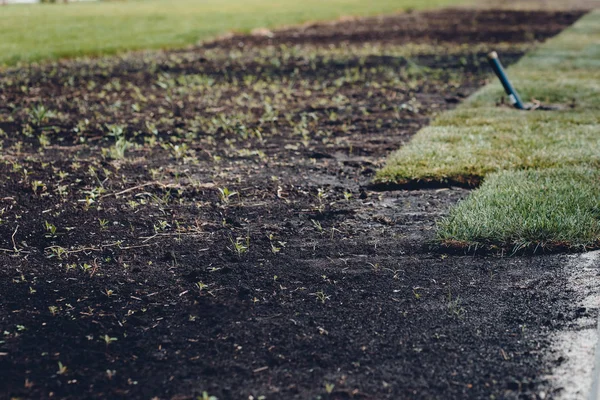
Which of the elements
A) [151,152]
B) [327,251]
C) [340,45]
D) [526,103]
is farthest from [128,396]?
[340,45]

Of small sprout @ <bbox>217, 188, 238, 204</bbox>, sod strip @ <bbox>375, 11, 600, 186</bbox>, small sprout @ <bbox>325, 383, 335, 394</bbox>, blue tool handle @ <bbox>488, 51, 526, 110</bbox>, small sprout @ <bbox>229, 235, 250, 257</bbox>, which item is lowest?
small sprout @ <bbox>325, 383, 335, 394</bbox>

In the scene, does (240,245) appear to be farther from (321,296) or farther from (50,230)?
(50,230)

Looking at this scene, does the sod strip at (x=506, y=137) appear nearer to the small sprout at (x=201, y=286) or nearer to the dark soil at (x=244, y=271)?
the dark soil at (x=244, y=271)

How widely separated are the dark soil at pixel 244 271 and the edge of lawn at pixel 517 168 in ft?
0.72

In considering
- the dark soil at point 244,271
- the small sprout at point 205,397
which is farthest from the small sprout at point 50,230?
the small sprout at point 205,397

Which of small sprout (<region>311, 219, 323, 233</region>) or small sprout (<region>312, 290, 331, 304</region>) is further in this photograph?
small sprout (<region>311, 219, 323, 233</region>)

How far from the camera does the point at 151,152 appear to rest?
639 cm

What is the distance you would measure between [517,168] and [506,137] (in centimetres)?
102

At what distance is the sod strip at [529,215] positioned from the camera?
4.15 meters

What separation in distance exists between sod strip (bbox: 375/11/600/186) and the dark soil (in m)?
0.29

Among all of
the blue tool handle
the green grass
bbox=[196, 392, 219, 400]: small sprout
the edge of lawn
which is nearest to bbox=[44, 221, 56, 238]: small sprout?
bbox=[196, 392, 219, 400]: small sprout

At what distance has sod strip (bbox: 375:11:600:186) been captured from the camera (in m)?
5.57

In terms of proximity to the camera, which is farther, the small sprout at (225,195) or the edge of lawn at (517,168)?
the small sprout at (225,195)

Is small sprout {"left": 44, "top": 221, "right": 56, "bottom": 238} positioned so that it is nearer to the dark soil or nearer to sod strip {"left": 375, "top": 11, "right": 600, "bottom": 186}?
the dark soil
